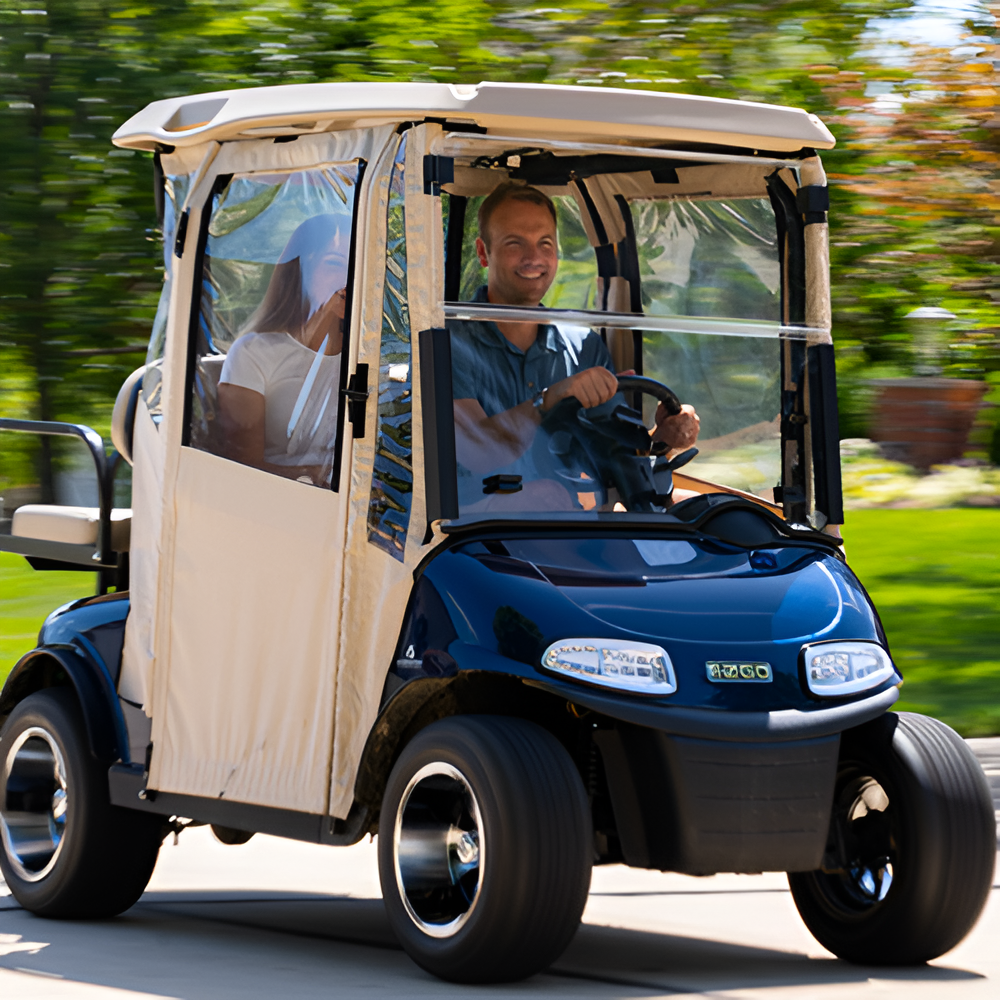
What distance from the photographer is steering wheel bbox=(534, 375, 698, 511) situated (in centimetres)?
538

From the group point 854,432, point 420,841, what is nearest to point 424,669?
point 420,841

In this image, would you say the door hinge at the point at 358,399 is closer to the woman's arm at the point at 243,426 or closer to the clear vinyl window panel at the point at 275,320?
the clear vinyl window panel at the point at 275,320

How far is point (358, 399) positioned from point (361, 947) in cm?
151

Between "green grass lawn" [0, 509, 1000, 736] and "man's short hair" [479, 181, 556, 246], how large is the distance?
5.31 m

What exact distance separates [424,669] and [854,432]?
14969mm

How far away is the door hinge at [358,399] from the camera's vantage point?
17.0 ft

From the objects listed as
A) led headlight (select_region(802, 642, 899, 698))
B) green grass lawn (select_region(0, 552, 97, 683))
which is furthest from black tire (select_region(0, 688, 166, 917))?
green grass lawn (select_region(0, 552, 97, 683))

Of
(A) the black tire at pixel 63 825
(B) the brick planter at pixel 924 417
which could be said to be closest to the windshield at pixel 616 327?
(A) the black tire at pixel 63 825

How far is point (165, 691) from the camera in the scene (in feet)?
18.9

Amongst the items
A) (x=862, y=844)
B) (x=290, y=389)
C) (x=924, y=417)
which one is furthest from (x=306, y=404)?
(x=924, y=417)

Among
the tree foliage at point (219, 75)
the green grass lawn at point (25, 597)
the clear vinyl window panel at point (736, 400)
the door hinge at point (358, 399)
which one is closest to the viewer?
the door hinge at point (358, 399)

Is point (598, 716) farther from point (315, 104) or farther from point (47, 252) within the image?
point (47, 252)

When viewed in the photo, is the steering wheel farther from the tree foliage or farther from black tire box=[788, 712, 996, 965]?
the tree foliage

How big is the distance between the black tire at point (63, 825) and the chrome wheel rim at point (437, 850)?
140 cm
